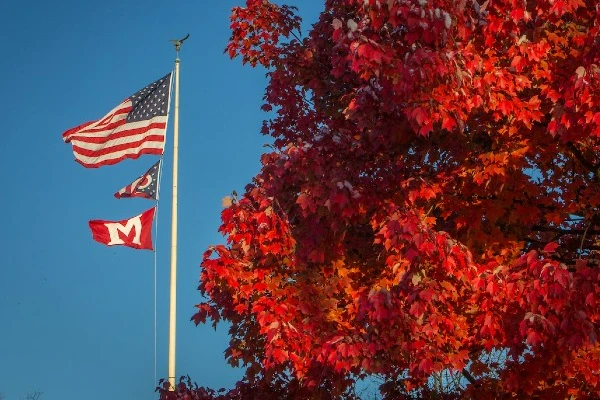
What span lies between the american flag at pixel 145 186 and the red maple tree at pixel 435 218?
21.9 feet

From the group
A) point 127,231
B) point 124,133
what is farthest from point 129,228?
point 124,133

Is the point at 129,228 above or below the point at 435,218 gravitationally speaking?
above

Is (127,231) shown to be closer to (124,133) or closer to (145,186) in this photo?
(145,186)

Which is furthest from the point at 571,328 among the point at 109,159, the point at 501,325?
the point at 109,159

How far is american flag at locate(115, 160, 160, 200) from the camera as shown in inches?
728

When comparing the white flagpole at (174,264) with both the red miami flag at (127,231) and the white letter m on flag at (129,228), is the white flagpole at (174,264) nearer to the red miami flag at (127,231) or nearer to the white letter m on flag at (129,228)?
the red miami flag at (127,231)

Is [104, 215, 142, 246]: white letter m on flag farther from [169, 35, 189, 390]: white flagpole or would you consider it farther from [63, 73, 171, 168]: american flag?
[63, 73, 171, 168]: american flag

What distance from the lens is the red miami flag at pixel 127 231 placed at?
18094 mm

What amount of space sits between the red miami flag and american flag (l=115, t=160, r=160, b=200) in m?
0.54

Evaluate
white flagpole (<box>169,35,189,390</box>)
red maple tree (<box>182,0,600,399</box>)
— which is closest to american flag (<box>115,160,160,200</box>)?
white flagpole (<box>169,35,189,390</box>)

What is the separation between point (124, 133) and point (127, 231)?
2.19 meters

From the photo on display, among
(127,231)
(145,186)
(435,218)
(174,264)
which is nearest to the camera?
(435,218)

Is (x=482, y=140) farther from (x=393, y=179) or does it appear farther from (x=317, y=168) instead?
(x=317, y=168)

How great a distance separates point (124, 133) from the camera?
61.4 feet
